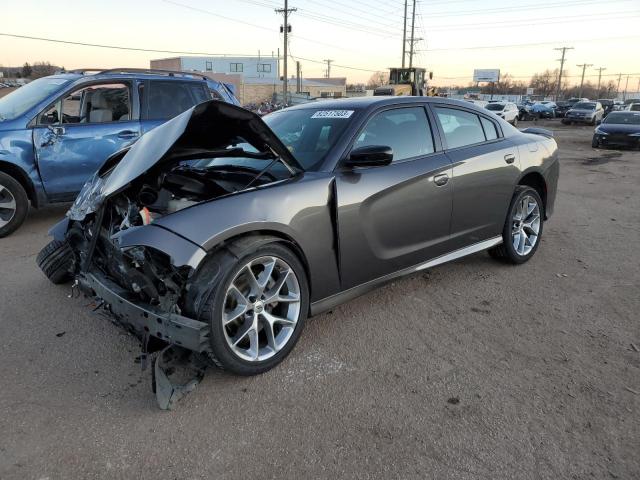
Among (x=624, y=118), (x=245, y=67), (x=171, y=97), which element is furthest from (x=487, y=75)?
(x=171, y=97)

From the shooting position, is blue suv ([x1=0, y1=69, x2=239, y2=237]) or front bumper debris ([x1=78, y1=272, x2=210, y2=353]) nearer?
front bumper debris ([x1=78, y1=272, x2=210, y2=353])

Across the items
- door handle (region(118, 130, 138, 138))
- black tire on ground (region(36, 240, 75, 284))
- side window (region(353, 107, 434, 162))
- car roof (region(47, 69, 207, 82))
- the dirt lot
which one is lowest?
the dirt lot

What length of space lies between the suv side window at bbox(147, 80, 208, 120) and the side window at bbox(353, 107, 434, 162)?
4156mm

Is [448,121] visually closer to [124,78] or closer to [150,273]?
[150,273]

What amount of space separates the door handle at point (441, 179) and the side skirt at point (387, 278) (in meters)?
0.63

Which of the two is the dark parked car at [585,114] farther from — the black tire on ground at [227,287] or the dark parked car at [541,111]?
the black tire on ground at [227,287]

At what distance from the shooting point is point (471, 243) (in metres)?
4.45

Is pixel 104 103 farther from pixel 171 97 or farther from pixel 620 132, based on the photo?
pixel 620 132

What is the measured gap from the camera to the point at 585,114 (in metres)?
34.3

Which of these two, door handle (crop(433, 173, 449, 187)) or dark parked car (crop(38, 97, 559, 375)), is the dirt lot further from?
door handle (crop(433, 173, 449, 187))

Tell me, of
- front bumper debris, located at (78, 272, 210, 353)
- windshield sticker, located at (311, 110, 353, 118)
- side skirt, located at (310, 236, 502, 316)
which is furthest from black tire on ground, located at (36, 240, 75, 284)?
windshield sticker, located at (311, 110, 353, 118)

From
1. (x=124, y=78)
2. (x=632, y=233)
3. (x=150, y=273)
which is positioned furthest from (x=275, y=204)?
(x=632, y=233)

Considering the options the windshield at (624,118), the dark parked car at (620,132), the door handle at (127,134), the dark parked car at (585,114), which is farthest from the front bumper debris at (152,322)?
the dark parked car at (585,114)

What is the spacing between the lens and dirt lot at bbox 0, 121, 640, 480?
2.33 meters
